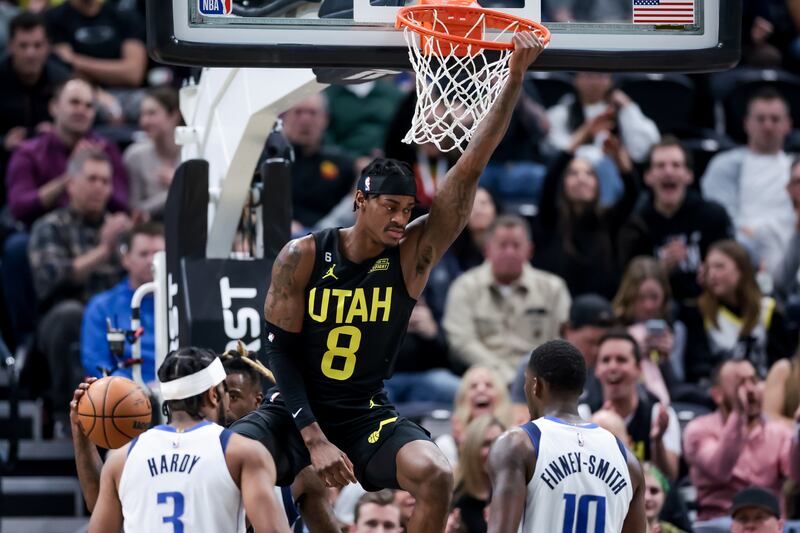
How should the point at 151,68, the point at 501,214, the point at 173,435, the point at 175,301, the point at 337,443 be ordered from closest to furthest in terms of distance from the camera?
the point at 173,435, the point at 337,443, the point at 175,301, the point at 501,214, the point at 151,68

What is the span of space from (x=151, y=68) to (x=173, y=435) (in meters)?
9.30

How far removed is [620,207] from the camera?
13.0m

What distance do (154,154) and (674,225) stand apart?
4219 mm

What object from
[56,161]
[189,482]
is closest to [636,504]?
[189,482]

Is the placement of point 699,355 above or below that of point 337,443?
below

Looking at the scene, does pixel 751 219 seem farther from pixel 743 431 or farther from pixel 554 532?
pixel 554 532

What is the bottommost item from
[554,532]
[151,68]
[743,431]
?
[743,431]

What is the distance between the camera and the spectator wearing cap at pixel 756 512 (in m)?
9.16

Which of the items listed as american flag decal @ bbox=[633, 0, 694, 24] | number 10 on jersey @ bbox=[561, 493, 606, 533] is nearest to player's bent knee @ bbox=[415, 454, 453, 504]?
number 10 on jersey @ bbox=[561, 493, 606, 533]

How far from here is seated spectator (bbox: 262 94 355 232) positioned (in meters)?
13.4

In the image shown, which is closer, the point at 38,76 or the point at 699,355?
the point at 699,355

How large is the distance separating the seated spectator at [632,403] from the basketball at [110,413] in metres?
3.64

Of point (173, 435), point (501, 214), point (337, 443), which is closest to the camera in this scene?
point (173, 435)

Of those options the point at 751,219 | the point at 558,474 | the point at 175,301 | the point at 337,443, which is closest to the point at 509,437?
the point at 558,474
